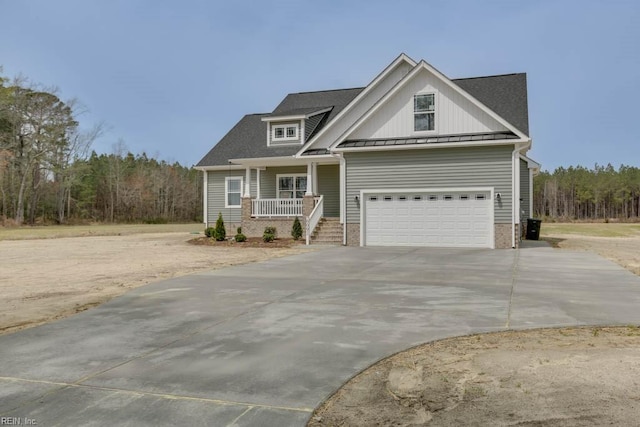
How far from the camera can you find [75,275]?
11.6m

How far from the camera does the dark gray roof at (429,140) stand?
18.1 metres

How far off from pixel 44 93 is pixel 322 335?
53437 mm

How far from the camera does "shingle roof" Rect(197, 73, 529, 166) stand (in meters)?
22.0

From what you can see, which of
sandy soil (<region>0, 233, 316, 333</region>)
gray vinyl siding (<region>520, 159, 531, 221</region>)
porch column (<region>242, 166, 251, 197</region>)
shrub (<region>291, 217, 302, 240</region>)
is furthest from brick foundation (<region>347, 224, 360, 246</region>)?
gray vinyl siding (<region>520, 159, 531, 221</region>)

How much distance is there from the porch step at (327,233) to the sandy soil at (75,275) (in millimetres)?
1910

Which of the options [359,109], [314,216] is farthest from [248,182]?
[359,109]

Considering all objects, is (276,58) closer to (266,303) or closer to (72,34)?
(72,34)

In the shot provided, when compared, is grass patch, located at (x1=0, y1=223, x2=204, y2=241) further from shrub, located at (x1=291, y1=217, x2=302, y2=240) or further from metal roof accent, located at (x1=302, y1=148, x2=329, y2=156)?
metal roof accent, located at (x1=302, y1=148, x2=329, y2=156)

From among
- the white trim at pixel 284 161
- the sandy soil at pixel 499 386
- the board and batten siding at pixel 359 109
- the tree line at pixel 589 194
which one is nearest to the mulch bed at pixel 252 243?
the white trim at pixel 284 161

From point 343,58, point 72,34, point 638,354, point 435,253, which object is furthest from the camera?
point 343,58

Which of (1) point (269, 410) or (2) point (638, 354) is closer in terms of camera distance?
(1) point (269, 410)

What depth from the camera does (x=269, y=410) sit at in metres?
3.52

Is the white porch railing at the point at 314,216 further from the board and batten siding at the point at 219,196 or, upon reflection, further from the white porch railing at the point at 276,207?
the board and batten siding at the point at 219,196

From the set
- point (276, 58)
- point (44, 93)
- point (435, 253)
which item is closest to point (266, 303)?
point (435, 253)
